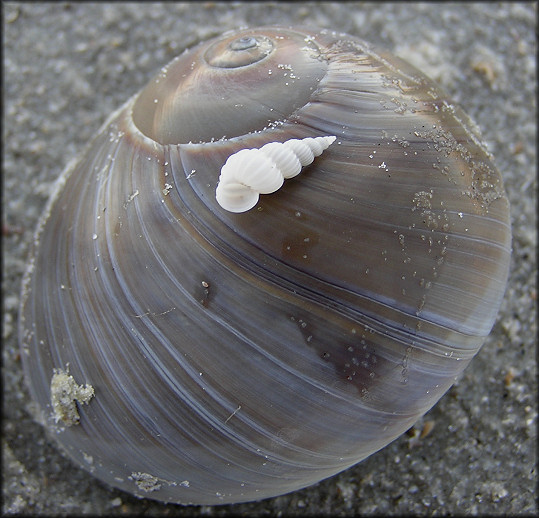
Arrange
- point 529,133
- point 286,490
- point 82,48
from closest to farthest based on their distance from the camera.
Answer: point 286,490 → point 529,133 → point 82,48

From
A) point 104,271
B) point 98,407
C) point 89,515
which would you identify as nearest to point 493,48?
point 104,271

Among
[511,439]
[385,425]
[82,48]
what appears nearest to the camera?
[385,425]

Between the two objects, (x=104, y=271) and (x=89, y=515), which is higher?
(x=104, y=271)

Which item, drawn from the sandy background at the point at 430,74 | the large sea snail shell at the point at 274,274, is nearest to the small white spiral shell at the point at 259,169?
the large sea snail shell at the point at 274,274

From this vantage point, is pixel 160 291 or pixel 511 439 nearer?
pixel 160 291

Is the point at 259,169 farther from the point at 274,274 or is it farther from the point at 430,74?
the point at 430,74

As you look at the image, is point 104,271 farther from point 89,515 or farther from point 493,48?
point 493,48

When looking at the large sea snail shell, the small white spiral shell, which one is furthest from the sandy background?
the small white spiral shell
